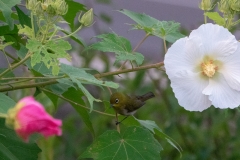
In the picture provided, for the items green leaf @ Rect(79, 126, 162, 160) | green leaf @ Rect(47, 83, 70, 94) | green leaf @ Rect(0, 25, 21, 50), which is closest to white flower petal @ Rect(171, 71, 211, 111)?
green leaf @ Rect(79, 126, 162, 160)

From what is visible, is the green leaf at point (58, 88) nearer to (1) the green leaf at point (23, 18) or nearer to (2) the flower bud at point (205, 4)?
(1) the green leaf at point (23, 18)

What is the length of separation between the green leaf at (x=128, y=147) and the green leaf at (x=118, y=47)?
13cm

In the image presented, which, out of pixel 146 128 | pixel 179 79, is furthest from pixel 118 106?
pixel 179 79

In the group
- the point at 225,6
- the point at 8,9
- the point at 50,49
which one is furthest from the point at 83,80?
the point at 225,6

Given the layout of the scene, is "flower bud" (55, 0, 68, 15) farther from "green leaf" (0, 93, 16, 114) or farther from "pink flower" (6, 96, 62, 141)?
"pink flower" (6, 96, 62, 141)

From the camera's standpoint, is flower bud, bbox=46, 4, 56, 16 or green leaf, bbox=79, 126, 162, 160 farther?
green leaf, bbox=79, 126, 162, 160

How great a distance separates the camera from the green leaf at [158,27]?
41.3 inches

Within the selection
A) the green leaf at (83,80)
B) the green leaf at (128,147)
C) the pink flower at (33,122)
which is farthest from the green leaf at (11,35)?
the pink flower at (33,122)

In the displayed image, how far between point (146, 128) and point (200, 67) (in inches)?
7.0

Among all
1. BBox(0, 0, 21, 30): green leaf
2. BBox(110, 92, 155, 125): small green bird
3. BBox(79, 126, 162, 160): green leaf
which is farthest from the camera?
BBox(110, 92, 155, 125): small green bird

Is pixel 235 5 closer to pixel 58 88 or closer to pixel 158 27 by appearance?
pixel 158 27

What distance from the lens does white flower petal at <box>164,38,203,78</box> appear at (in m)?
0.92

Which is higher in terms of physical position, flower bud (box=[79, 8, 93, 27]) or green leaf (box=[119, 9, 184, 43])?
flower bud (box=[79, 8, 93, 27])

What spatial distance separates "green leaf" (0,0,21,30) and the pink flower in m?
0.34
